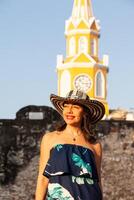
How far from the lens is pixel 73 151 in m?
4.24

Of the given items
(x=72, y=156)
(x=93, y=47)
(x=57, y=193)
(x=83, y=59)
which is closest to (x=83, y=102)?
(x=72, y=156)

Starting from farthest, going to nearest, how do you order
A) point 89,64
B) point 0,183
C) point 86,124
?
point 89,64 < point 0,183 < point 86,124

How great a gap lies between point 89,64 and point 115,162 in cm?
4142

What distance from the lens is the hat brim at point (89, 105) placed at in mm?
4332

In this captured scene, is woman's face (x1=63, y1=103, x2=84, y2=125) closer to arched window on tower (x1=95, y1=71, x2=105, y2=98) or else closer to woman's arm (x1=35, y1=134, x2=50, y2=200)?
woman's arm (x1=35, y1=134, x2=50, y2=200)

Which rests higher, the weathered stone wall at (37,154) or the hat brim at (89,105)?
the hat brim at (89,105)

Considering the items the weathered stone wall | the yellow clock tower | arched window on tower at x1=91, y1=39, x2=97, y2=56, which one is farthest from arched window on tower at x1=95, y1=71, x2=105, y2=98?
the weathered stone wall

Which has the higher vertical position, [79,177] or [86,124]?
[86,124]

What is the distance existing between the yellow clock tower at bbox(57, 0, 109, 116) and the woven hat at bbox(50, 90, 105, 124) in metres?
47.4

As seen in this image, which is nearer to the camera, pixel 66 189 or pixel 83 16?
pixel 66 189

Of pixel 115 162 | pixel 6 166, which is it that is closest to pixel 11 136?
pixel 6 166

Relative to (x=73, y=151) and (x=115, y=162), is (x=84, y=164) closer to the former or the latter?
(x=73, y=151)

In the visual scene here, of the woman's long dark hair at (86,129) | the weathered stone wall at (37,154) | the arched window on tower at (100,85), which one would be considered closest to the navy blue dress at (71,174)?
the woman's long dark hair at (86,129)

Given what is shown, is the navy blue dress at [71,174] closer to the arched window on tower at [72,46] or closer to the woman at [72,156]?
the woman at [72,156]
